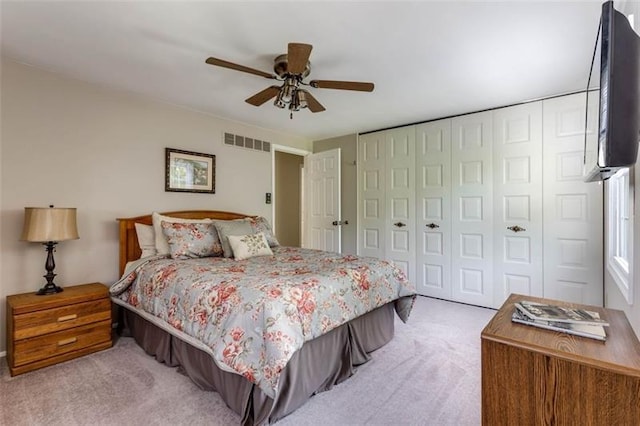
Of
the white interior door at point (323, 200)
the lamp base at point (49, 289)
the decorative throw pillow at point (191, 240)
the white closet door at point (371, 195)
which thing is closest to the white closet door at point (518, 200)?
the white closet door at point (371, 195)

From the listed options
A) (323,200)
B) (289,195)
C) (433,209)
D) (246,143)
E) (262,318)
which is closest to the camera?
(262,318)

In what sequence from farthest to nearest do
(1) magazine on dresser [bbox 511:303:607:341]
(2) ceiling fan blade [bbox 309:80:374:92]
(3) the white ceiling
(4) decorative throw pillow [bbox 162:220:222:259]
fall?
1. (4) decorative throw pillow [bbox 162:220:222:259]
2. (2) ceiling fan blade [bbox 309:80:374:92]
3. (3) the white ceiling
4. (1) magazine on dresser [bbox 511:303:607:341]

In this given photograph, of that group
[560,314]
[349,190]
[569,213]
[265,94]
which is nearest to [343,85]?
[265,94]

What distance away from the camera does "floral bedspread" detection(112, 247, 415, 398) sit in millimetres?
1544

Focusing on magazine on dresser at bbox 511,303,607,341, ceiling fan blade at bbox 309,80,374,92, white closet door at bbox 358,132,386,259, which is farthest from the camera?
white closet door at bbox 358,132,386,259

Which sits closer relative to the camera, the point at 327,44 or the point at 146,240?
the point at 327,44

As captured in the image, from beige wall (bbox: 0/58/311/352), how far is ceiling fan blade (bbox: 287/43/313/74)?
2052 millimetres

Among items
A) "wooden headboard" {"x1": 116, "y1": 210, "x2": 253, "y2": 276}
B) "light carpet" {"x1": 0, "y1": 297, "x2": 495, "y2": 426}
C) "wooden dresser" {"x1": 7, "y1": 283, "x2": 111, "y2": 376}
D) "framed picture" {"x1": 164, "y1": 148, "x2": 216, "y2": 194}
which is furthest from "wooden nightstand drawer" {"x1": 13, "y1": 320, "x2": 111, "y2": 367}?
"framed picture" {"x1": 164, "y1": 148, "x2": 216, "y2": 194}

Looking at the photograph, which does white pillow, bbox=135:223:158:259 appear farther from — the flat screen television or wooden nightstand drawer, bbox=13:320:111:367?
the flat screen television

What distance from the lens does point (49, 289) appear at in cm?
236

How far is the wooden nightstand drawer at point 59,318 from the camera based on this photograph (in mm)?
2080

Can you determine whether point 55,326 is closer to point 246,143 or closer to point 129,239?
point 129,239

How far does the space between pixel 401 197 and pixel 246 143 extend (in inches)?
90.6

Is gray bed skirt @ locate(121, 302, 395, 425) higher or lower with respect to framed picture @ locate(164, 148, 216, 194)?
lower
